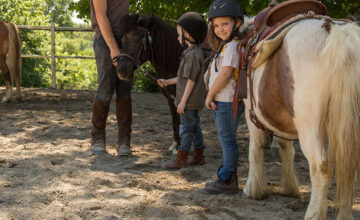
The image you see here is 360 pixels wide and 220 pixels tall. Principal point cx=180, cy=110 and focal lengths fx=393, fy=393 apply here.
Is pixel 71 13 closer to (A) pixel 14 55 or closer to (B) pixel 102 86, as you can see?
(A) pixel 14 55

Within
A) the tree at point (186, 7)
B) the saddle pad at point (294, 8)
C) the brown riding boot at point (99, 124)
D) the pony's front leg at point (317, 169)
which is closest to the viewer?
the pony's front leg at point (317, 169)

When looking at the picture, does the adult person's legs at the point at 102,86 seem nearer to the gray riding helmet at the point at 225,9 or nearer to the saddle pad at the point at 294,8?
the gray riding helmet at the point at 225,9

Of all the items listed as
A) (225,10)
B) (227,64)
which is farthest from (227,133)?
(225,10)

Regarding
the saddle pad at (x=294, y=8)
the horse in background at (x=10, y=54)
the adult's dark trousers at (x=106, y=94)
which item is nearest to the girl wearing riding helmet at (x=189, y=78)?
the adult's dark trousers at (x=106, y=94)

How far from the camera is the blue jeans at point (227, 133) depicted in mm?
3266

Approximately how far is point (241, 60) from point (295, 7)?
1.78ft

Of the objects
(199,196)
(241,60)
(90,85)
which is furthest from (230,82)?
(90,85)

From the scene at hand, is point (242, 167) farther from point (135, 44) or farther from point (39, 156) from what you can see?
point (39, 156)

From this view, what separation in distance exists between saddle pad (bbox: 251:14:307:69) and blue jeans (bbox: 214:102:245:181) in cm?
67

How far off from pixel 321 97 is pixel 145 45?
8.54ft

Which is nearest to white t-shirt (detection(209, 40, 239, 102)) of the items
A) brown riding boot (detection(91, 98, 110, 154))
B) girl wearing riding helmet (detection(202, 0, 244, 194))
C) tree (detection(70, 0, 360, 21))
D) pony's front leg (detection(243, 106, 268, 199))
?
girl wearing riding helmet (detection(202, 0, 244, 194))

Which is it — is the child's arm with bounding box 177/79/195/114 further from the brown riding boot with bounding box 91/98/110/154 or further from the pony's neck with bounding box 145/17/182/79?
the brown riding boot with bounding box 91/98/110/154

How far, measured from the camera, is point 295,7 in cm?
278

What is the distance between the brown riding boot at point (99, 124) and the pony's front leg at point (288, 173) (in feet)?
7.08
